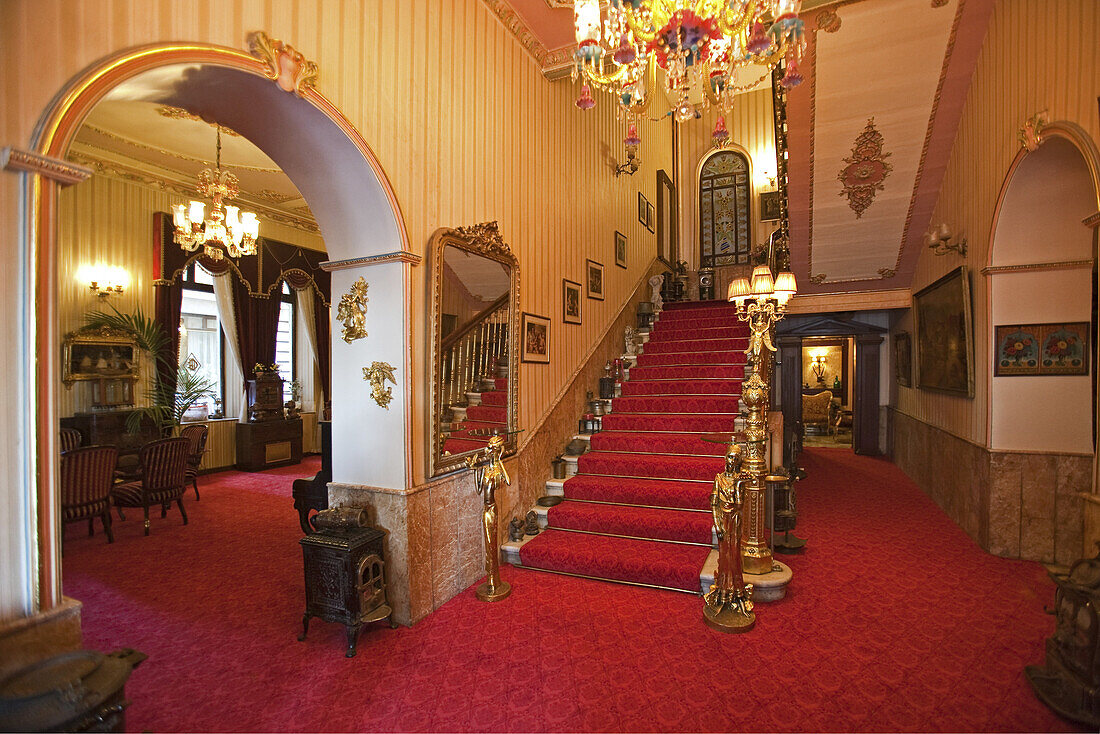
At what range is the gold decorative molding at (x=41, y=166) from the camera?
176 cm

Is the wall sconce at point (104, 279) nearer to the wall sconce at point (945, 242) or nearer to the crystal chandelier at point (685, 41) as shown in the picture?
the crystal chandelier at point (685, 41)

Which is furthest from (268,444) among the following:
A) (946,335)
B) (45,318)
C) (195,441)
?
(946,335)

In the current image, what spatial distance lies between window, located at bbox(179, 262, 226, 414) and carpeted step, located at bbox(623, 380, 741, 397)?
22.4 ft

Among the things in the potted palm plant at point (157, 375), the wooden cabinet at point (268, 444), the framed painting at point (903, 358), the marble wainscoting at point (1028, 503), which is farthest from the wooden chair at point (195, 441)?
the framed painting at point (903, 358)

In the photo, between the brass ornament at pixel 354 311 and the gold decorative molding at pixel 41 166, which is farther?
the brass ornament at pixel 354 311

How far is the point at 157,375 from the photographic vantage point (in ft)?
25.4

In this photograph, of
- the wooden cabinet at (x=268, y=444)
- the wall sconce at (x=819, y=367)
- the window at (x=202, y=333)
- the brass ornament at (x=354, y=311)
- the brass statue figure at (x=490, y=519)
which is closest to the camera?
the brass ornament at (x=354, y=311)

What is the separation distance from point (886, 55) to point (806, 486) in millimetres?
5347

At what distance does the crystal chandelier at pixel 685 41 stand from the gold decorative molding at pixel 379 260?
4.68ft

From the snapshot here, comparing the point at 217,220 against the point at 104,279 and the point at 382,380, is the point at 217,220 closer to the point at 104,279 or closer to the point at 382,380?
the point at 104,279

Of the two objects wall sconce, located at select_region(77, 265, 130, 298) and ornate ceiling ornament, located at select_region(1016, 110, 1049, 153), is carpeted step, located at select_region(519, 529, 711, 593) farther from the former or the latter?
→ wall sconce, located at select_region(77, 265, 130, 298)

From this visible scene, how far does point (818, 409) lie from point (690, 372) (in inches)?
334

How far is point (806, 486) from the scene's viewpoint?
25.1ft

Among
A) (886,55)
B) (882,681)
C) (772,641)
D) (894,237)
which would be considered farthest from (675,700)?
(894,237)
